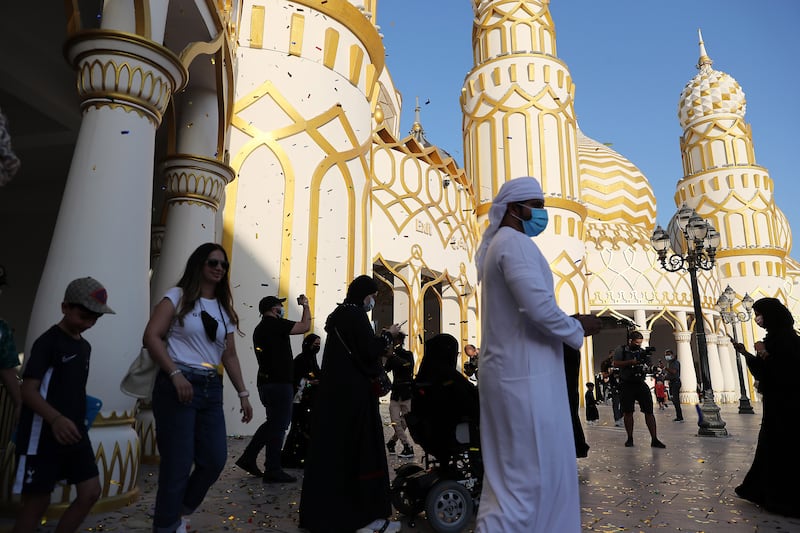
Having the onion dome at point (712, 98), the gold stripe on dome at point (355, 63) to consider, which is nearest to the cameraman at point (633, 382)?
the gold stripe on dome at point (355, 63)

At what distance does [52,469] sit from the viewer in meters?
2.38

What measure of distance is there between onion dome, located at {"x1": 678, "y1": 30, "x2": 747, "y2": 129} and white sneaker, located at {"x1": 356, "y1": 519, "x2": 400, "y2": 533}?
29.3 meters

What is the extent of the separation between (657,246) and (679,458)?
513cm

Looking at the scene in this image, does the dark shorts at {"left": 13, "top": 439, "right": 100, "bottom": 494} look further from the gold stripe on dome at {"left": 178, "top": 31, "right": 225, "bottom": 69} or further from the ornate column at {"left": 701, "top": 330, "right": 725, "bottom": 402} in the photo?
the ornate column at {"left": 701, "top": 330, "right": 725, "bottom": 402}

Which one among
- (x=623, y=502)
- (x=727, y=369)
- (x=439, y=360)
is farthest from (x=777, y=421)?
(x=727, y=369)

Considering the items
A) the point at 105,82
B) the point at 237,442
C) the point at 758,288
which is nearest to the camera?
the point at 105,82

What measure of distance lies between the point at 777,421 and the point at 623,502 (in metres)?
1.22

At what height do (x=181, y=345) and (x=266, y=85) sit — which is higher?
(x=266, y=85)

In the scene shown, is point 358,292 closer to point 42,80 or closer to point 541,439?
point 541,439

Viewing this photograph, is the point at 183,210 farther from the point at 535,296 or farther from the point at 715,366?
the point at 715,366

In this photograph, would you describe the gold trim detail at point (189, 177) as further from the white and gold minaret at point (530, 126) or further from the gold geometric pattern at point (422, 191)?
the white and gold minaret at point (530, 126)

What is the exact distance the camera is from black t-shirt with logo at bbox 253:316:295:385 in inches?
184

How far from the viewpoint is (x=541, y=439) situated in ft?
7.06

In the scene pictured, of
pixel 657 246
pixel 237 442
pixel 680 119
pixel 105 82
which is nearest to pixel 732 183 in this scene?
pixel 680 119
